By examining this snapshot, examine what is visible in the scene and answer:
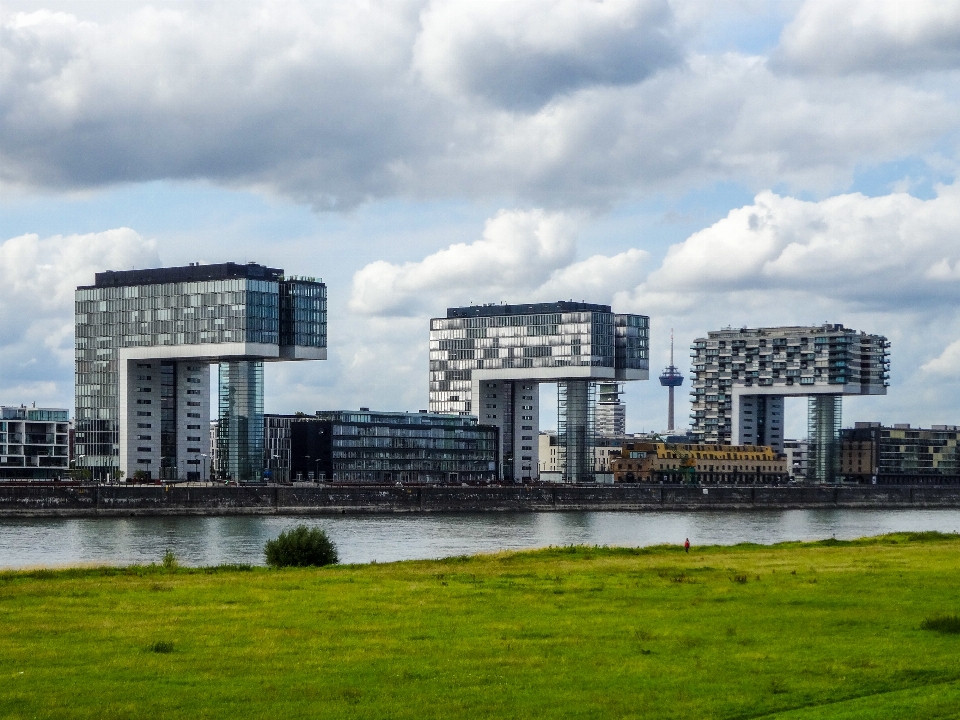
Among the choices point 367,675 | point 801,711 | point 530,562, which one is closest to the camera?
point 801,711

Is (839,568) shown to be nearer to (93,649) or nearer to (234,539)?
(93,649)

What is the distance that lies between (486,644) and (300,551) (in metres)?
29.5

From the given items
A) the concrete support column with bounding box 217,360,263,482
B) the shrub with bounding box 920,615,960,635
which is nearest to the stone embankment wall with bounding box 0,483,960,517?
the concrete support column with bounding box 217,360,263,482

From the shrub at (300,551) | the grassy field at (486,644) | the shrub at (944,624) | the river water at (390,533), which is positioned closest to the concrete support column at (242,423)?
the river water at (390,533)

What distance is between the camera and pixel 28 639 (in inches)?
1200

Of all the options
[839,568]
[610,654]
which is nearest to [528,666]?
[610,654]

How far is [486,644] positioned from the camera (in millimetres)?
29828

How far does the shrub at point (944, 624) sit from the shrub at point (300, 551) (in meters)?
30.7

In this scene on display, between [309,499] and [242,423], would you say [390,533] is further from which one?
[242,423]

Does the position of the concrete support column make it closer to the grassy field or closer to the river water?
the river water

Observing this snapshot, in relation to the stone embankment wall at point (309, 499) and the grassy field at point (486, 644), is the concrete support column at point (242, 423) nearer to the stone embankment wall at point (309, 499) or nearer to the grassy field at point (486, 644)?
the stone embankment wall at point (309, 499)

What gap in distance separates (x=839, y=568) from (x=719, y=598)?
11277 millimetres

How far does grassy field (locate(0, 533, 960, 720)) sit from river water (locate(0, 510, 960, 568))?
37879 millimetres

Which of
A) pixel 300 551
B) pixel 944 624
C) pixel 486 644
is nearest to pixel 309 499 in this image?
pixel 300 551
